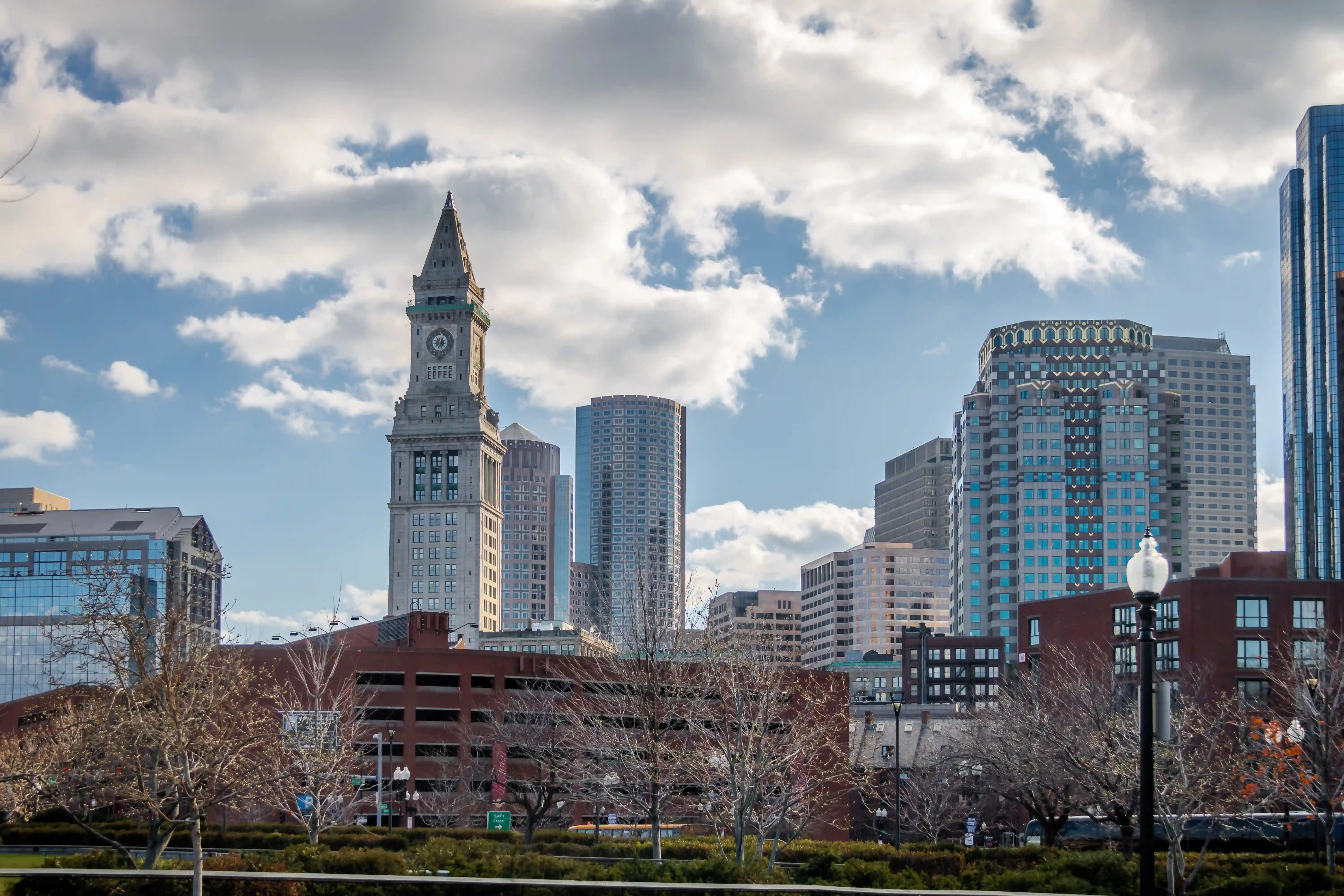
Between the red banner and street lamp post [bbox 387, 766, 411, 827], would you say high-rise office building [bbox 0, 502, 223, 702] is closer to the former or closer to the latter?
street lamp post [bbox 387, 766, 411, 827]

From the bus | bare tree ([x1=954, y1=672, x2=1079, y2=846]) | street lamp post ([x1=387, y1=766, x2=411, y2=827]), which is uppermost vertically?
bare tree ([x1=954, y1=672, x2=1079, y2=846])

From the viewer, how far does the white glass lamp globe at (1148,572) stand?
19.9 meters

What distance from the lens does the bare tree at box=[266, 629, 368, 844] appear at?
46.0 m

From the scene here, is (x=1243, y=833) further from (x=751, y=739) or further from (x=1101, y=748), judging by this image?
(x=751, y=739)

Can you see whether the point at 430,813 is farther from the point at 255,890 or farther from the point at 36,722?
the point at 255,890

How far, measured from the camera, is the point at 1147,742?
66.4 feet

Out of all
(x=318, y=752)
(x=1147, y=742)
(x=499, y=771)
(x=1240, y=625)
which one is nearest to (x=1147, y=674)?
(x=1147, y=742)

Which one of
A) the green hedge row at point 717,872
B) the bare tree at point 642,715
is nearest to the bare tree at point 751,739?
the bare tree at point 642,715

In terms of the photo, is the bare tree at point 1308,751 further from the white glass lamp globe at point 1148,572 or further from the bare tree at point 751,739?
the white glass lamp globe at point 1148,572

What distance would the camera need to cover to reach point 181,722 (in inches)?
1161

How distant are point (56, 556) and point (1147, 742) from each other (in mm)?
191320

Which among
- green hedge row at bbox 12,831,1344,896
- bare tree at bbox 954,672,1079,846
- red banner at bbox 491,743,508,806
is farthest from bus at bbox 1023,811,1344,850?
red banner at bbox 491,743,508,806

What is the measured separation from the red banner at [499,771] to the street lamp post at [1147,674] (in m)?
68.4

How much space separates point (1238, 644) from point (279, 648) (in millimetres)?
66706
